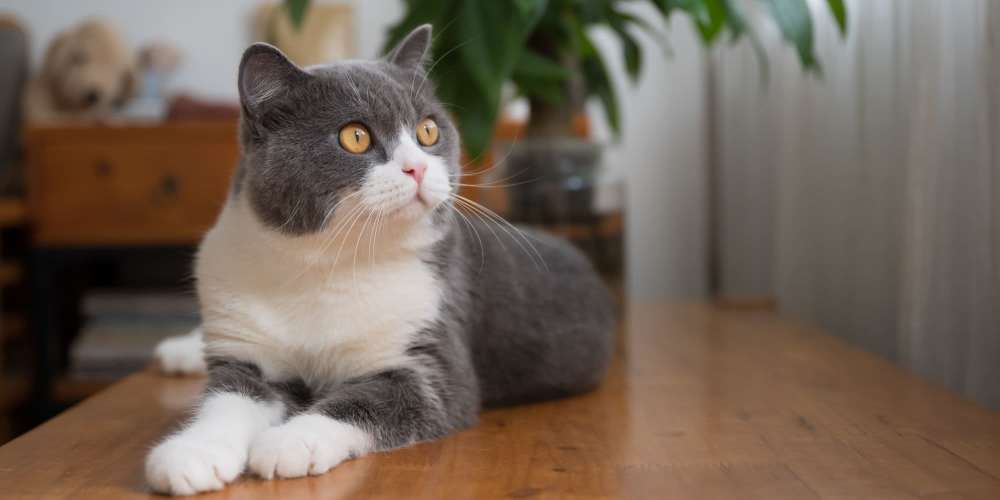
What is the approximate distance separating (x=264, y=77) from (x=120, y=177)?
1.58 m

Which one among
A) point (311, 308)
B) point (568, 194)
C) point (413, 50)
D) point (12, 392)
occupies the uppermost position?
point (413, 50)

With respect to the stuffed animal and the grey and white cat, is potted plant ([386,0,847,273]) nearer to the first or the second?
the grey and white cat

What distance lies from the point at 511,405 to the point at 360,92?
467mm

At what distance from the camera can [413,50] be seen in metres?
1.18

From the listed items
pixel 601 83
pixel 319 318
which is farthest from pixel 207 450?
pixel 601 83

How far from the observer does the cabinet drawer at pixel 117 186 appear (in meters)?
2.39

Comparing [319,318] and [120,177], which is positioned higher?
[120,177]

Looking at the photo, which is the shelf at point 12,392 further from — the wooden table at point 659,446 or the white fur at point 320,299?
the white fur at point 320,299

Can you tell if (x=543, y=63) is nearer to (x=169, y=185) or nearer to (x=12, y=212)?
(x=169, y=185)

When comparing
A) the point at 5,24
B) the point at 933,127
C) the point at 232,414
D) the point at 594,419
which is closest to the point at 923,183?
the point at 933,127

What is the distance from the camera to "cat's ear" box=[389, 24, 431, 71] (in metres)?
1.17

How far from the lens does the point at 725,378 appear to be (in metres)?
1.36

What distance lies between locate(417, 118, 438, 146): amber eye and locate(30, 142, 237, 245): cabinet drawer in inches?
56.7

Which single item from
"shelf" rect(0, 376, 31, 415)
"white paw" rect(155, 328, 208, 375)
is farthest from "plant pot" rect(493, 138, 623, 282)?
"shelf" rect(0, 376, 31, 415)
